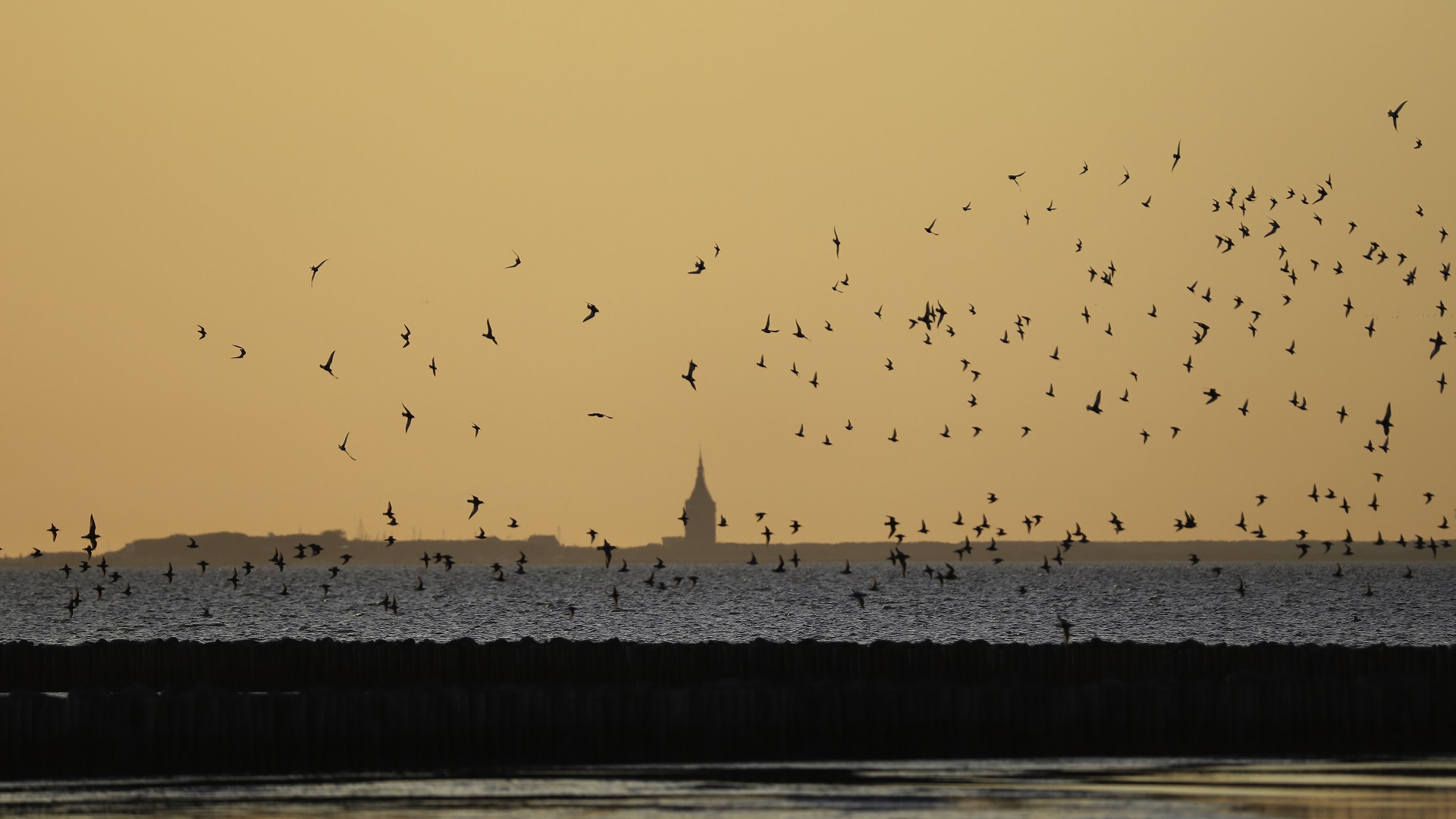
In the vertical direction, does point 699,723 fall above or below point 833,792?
above

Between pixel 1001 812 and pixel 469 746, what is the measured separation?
40.6 ft

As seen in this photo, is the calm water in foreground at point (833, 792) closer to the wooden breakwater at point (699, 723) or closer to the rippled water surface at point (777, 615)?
the wooden breakwater at point (699, 723)

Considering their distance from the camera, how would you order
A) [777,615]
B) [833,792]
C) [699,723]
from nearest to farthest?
[833,792], [699,723], [777,615]

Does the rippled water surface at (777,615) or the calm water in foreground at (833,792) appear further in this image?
the rippled water surface at (777,615)

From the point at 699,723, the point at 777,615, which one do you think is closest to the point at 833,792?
the point at 699,723

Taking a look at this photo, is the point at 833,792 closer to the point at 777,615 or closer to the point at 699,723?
the point at 699,723

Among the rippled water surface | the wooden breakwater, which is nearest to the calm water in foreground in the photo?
the wooden breakwater

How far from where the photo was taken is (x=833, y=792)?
3400cm

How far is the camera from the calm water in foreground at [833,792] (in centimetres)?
3173

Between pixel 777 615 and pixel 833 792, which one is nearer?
pixel 833 792

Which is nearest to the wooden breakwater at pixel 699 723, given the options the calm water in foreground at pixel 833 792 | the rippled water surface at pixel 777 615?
the calm water in foreground at pixel 833 792

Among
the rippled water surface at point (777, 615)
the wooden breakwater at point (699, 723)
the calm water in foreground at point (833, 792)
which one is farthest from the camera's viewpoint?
the rippled water surface at point (777, 615)

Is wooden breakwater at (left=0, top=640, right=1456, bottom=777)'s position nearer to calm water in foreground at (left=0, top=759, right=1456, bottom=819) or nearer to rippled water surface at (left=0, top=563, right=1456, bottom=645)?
calm water in foreground at (left=0, top=759, right=1456, bottom=819)

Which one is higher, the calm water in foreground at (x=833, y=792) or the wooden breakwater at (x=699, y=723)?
the wooden breakwater at (x=699, y=723)
